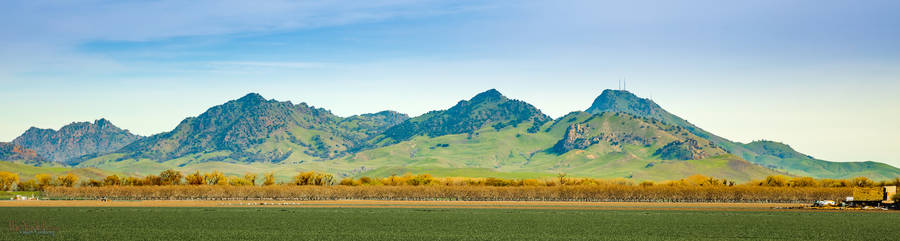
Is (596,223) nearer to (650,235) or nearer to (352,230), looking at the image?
(650,235)

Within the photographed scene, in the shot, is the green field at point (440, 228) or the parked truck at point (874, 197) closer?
the green field at point (440, 228)

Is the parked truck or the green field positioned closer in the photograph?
the green field

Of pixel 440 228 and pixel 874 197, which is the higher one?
pixel 874 197

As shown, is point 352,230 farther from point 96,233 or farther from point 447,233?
point 96,233

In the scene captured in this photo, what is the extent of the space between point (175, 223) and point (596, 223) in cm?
5424

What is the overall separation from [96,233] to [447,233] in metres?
35.7

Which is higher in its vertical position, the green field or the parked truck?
the parked truck

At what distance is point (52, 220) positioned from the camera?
10362cm

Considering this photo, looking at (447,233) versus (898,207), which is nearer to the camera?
(447,233)

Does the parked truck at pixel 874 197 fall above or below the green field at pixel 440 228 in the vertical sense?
above

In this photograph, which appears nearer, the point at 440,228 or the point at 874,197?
the point at 440,228

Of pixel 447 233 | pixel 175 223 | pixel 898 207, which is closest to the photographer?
pixel 447 233

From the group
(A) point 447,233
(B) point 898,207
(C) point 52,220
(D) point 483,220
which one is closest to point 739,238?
(A) point 447,233

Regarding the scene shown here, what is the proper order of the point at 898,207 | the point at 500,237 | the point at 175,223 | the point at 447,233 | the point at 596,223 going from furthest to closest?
1. the point at 898,207
2. the point at 596,223
3. the point at 175,223
4. the point at 447,233
5. the point at 500,237
